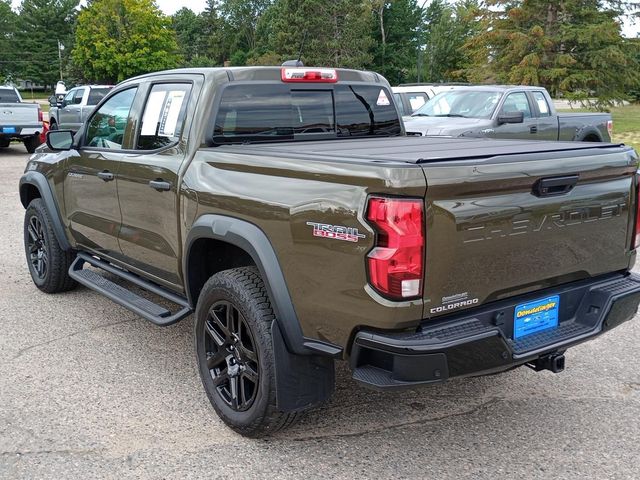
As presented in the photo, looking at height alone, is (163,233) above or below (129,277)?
above

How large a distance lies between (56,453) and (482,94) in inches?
411

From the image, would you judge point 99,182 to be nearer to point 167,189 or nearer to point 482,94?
point 167,189

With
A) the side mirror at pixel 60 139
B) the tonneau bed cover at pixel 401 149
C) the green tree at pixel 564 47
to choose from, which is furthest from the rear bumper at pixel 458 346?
the green tree at pixel 564 47

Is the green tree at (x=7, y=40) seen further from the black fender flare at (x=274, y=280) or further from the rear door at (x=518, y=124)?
the black fender flare at (x=274, y=280)

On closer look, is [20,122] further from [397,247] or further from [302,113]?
[397,247]

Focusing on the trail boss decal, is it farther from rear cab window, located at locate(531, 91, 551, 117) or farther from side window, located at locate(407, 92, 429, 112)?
side window, located at locate(407, 92, 429, 112)

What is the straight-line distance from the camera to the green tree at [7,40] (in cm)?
8656

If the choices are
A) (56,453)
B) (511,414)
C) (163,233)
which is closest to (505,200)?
(511,414)

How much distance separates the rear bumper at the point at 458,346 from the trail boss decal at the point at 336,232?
0.40 metres

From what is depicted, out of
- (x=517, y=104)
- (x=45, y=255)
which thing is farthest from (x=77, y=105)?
(x=45, y=255)

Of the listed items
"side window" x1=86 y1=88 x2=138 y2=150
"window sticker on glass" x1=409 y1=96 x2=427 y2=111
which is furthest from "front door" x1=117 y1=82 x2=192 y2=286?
"window sticker on glass" x1=409 y1=96 x2=427 y2=111

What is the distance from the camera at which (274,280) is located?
10.1ft

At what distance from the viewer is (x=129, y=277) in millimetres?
4723

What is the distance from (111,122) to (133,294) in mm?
1301
